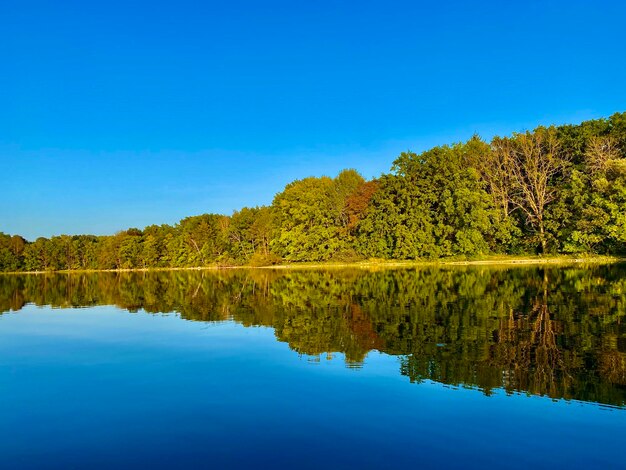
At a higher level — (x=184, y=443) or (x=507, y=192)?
(x=507, y=192)

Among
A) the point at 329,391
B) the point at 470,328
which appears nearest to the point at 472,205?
the point at 470,328

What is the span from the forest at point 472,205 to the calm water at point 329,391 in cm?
4357

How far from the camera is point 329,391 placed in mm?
9789

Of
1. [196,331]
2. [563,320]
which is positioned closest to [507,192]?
[563,320]

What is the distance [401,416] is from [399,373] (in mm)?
2755

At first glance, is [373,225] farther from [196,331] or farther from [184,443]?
[184,443]

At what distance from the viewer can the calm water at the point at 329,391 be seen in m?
6.97

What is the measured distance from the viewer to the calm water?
697 cm

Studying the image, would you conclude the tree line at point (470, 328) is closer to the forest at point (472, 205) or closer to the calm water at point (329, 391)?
the calm water at point (329, 391)

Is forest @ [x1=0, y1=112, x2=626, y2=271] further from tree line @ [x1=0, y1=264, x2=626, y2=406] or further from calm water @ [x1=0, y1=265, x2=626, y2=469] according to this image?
calm water @ [x1=0, y1=265, x2=626, y2=469]

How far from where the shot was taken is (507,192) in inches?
2699

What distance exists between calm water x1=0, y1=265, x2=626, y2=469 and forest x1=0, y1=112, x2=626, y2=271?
143 feet

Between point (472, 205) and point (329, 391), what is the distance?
58.5 m

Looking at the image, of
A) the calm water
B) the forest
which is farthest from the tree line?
the forest
